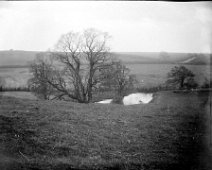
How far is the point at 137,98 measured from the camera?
8320 mm

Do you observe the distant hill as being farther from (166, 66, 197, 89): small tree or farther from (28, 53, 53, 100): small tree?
(28, 53, 53, 100): small tree

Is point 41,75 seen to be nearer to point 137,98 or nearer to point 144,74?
point 137,98

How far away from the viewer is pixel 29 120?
19.4ft

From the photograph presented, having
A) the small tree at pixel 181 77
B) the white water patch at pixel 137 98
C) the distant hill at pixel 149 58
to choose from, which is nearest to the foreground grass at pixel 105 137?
the small tree at pixel 181 77

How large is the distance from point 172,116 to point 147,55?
1.98 m

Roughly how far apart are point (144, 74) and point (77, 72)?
4493mm

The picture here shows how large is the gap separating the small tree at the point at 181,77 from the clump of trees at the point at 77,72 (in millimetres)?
2403

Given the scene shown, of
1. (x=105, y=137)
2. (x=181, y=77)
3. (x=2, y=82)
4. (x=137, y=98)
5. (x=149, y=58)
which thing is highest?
(x=149, y=58)

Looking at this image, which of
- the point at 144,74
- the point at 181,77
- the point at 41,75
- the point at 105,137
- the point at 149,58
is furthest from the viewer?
the point at 41,75

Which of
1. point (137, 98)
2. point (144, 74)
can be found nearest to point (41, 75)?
point (137, 98)

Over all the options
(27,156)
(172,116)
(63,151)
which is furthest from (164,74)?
(27,156)

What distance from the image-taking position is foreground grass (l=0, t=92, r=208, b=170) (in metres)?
4.36

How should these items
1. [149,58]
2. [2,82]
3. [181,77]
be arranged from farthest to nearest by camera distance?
[149,58] < [2,82] < [181,77]

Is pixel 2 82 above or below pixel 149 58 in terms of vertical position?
below
